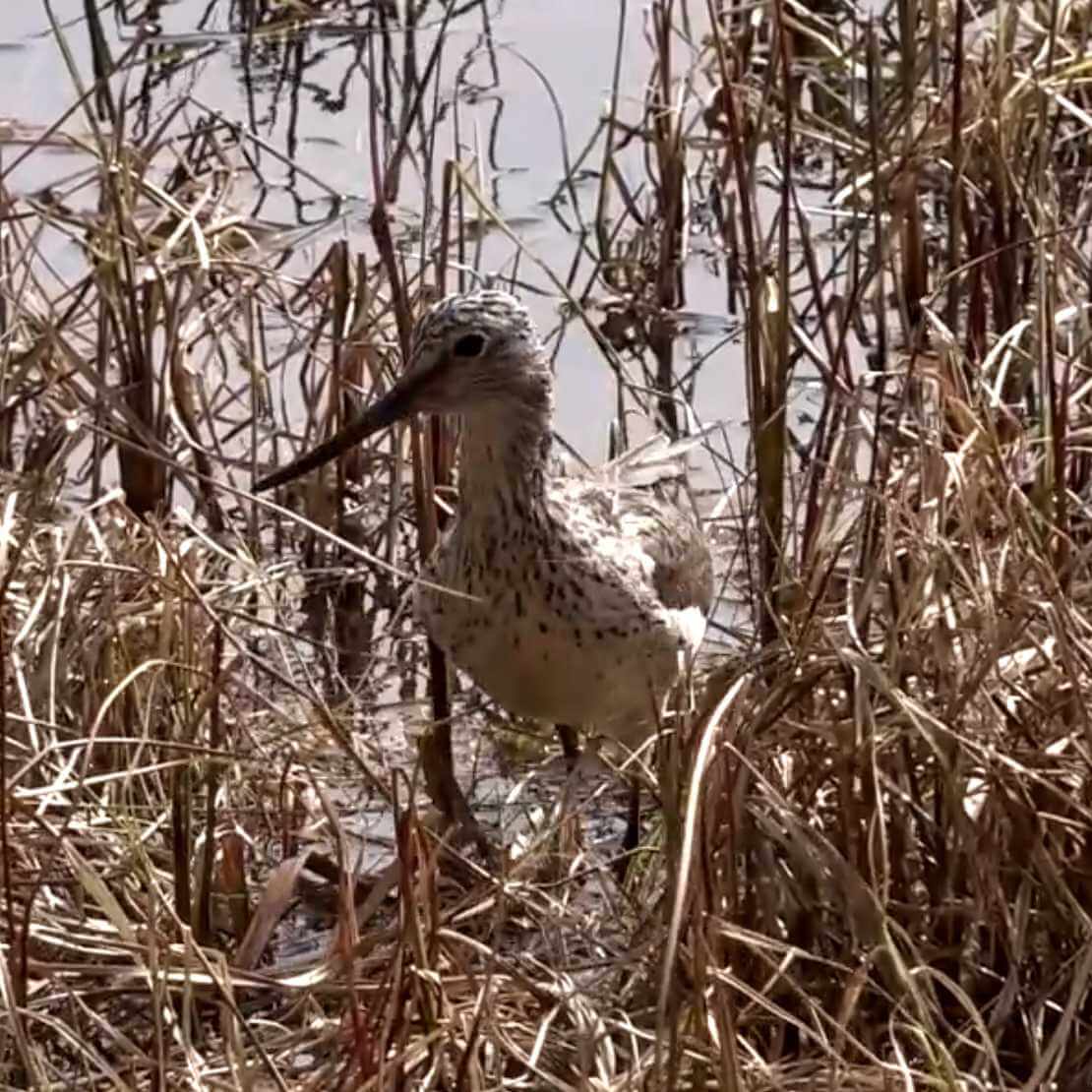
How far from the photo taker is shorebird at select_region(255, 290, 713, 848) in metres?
4.70

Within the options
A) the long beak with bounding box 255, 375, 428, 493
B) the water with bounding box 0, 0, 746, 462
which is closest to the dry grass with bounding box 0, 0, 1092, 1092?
the long beak with bounding box 255, 375, 428, 493

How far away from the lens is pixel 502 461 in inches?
191

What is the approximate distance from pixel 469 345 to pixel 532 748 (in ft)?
3.01

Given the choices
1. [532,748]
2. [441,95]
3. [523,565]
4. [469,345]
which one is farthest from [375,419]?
[441,95]

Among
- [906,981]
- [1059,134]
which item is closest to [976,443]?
[906,981]

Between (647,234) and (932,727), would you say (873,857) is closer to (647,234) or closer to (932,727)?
(932,727)

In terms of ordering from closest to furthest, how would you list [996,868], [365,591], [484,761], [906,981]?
[906,981] → [996,868] → [484,761] → [365,591]

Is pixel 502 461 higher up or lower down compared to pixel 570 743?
higher up

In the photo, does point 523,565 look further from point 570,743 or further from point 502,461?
point 570,743

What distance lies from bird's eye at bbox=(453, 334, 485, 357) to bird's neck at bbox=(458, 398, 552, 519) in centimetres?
11

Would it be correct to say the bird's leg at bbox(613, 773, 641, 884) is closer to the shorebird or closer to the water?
the shorebird

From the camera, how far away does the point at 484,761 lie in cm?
531

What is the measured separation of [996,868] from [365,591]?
2171mm

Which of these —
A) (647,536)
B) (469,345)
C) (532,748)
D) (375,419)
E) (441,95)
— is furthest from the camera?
(441,95)
